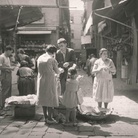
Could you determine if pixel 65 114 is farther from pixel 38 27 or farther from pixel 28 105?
pixel 38 27

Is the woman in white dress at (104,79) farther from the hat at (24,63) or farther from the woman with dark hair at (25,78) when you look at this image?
the hat at (24,63)

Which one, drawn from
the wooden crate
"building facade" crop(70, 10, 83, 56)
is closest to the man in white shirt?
the wooden crate

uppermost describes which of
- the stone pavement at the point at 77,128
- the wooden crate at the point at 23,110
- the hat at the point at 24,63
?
the hat at the point at 24,63

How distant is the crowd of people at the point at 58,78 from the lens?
6.18 m

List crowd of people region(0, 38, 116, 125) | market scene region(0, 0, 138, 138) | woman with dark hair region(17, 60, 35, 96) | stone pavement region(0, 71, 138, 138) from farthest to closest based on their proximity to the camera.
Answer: woman with dark hair region(17, 60, 35, 96), crowd of people region(0, 38, 116, 125), market scene region(0, 0, 138, 138), stone pavement region(0, 71, 138, 138)

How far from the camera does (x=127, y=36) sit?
14273 mm

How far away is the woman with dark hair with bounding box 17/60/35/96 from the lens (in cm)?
911

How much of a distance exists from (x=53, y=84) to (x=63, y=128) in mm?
1061

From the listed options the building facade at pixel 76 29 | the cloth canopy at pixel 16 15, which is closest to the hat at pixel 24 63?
the cloth canopy at pixel 16 15

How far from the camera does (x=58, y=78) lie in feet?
24.3

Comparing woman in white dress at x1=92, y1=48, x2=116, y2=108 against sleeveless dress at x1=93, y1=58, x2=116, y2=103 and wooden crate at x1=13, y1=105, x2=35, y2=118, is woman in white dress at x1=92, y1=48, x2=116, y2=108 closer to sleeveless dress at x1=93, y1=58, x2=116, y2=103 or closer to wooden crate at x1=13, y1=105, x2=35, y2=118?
sleeveless dress at x1=93, y1=58, x2=116, y2=103

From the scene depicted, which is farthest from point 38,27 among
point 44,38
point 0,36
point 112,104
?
point 112,104

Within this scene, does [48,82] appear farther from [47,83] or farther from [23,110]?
[23,110]

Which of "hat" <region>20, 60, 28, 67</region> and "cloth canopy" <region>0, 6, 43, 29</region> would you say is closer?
"hat" <region>20, 60, 28, 67</region>
